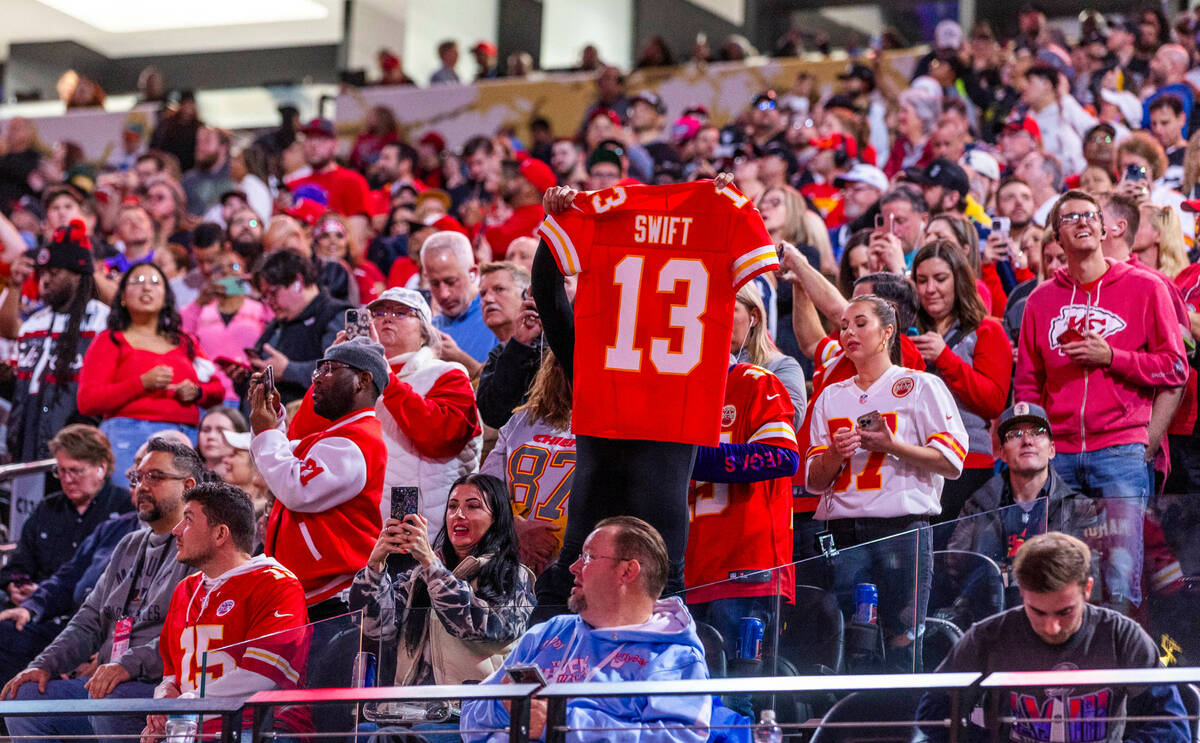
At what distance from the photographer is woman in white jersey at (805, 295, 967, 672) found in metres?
4.98

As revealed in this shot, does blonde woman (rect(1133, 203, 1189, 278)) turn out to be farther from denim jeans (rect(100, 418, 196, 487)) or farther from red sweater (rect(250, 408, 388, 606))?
denim jeans (rect(100, 418, 196, 487))

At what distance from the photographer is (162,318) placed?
7383 millimetres

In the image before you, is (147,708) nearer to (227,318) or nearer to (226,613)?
(226,613)

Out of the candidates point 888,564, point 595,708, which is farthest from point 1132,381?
point 595,708

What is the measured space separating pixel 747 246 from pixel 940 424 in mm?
987

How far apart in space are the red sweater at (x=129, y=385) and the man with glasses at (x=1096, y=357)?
12.2 ft

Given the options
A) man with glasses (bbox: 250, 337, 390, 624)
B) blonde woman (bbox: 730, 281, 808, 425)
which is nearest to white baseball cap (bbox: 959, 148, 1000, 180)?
blonde woman (bbox: 730, 281, 808, 425)

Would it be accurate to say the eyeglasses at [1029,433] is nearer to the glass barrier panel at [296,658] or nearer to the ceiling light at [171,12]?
the glass barrier panel at [296,658]

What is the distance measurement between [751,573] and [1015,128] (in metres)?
6.10

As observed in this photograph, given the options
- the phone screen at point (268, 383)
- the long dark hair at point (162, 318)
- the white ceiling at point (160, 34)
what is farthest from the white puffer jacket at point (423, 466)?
the white ceiling at point (160, 34)

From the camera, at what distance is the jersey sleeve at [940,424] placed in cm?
502

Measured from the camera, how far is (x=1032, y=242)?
7262 millimetres

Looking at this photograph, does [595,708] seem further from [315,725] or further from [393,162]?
[393,162]

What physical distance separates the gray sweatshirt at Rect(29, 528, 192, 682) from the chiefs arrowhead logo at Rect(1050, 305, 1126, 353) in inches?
128
